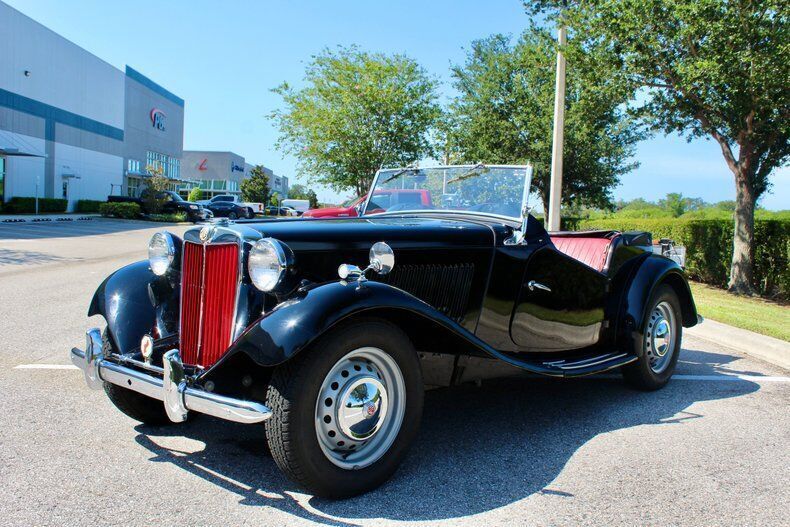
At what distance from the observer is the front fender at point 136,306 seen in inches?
143

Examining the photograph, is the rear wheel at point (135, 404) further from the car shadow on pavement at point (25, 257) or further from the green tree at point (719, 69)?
the car shadow on pavement at point (25, 257)

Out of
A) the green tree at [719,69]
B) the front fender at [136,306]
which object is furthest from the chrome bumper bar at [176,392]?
the green tree at [719,69]

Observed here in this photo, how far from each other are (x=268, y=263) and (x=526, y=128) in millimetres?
21723

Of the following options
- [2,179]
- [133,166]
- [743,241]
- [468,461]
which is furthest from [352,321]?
[133,166]

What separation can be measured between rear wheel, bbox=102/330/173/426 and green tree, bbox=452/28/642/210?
61.4ft

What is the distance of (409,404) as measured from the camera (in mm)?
3104

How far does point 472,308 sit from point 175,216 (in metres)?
35.4

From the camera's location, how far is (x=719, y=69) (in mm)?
9555

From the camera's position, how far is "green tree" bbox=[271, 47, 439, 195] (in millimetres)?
26312

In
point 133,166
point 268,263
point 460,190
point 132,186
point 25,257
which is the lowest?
point 25,257

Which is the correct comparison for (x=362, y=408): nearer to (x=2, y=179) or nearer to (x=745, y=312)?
(x=745, y=312)

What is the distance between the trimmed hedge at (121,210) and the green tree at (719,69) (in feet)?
90.3

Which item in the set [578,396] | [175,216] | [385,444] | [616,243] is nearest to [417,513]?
[385,444]

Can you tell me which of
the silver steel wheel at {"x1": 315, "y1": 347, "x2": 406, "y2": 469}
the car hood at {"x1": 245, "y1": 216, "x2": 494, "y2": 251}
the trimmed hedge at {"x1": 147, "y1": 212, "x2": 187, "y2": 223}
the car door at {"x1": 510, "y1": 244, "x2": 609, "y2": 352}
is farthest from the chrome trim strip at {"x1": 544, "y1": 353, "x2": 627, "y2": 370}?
the trimmed hedge at {"x1": 147, "y1": 212, "x2": 187, "y2": 223}
